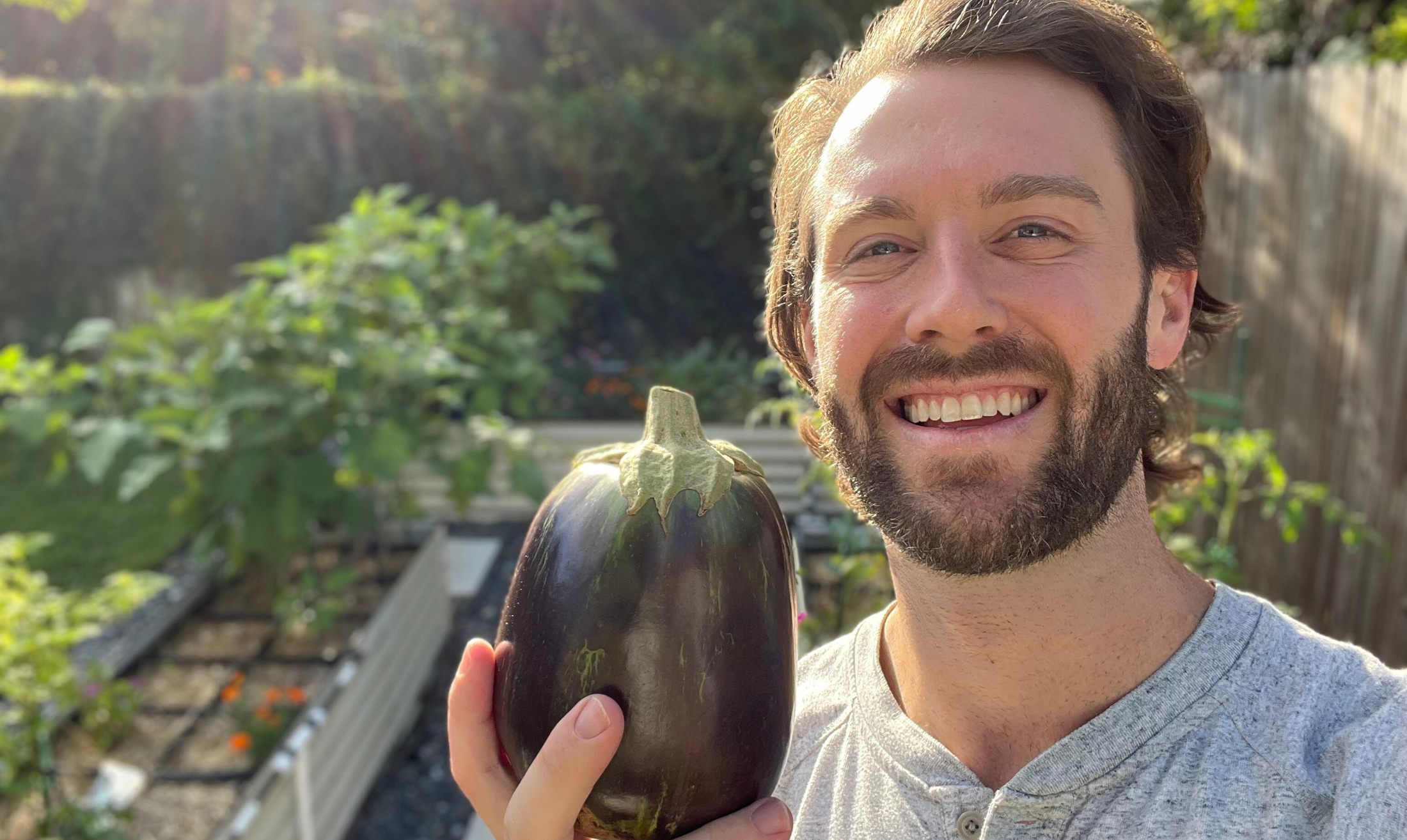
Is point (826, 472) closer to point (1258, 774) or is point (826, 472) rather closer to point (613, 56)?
point (1258, 774)

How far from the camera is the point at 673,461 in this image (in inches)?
48.0

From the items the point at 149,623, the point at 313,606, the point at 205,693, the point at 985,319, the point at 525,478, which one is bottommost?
the point at 149,623

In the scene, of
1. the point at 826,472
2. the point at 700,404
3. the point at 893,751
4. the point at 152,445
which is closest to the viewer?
the point at 893,751

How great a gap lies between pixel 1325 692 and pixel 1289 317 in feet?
10.4

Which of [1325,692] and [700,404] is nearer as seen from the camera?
[1325,692]

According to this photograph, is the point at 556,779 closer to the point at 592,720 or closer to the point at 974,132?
the point at 592,720

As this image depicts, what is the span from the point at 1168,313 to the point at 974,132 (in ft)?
1.41

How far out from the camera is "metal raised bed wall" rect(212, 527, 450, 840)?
10.8ft

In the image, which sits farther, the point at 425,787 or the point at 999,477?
the point at 425,787

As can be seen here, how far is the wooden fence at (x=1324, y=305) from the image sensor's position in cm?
328

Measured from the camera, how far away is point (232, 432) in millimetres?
4148

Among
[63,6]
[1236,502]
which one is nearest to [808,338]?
[1236,502]

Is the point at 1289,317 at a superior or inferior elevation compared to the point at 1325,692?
inferior

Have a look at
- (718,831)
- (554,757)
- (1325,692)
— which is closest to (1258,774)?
(1325,692)
